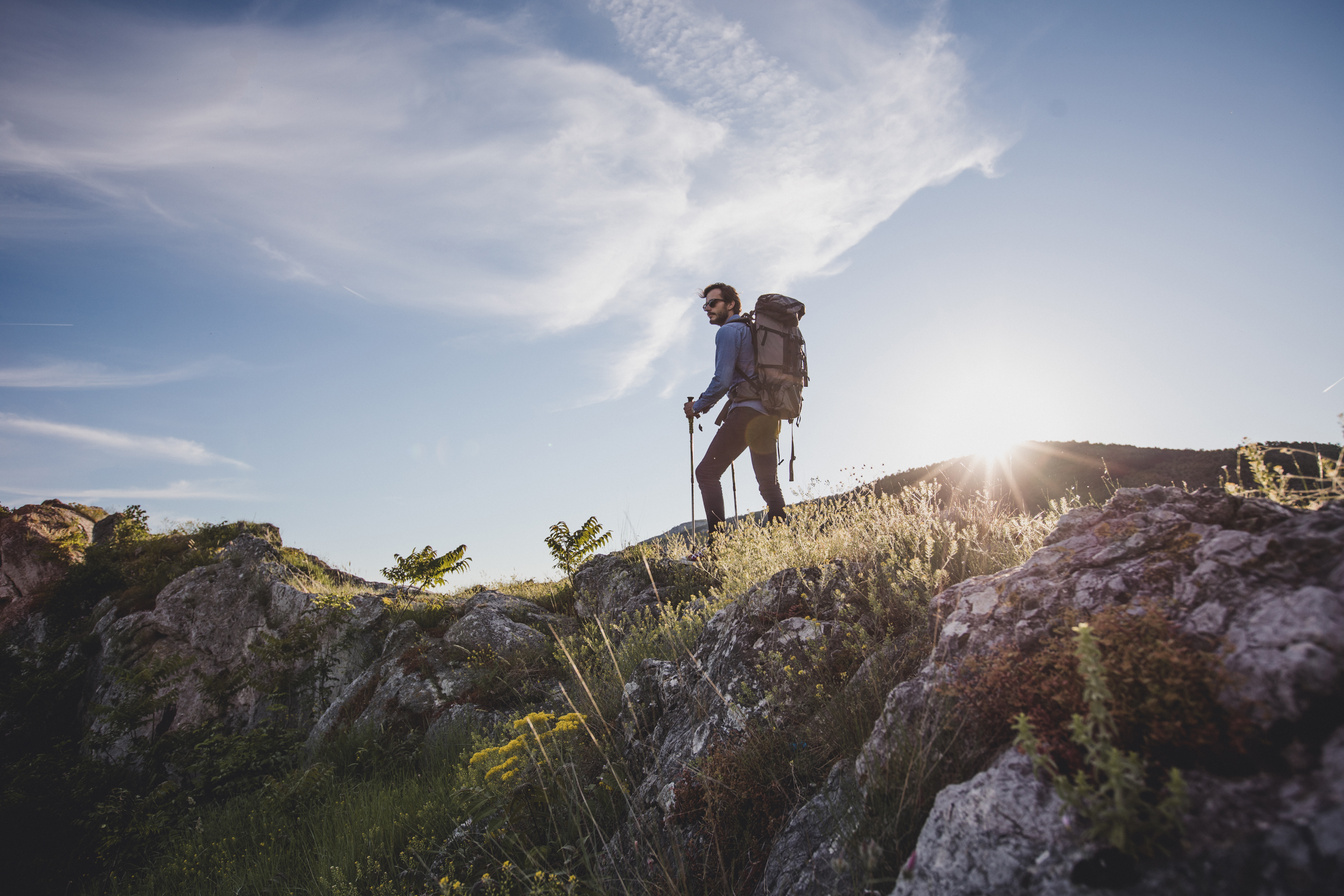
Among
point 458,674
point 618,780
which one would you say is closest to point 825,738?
point 618,780

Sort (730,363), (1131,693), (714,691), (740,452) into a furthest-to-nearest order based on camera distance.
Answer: (740,452), (730,363), (714,691), (1131,693)

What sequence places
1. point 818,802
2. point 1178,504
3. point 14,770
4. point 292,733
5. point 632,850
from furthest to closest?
point 14,770, point 292,733, point 632,850, point 818,802, point 1178,504

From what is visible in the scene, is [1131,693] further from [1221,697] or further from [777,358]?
[777,358]

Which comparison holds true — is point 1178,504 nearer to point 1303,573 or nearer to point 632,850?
point 1303,573

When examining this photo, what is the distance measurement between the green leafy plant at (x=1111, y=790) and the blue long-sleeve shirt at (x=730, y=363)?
536 cm

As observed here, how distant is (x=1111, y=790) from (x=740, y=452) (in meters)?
5.51

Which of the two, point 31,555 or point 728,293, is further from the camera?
point 31,555

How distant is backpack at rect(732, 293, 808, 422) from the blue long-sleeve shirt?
0.08 m

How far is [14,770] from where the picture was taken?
7.35 metres

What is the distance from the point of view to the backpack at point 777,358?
660cm

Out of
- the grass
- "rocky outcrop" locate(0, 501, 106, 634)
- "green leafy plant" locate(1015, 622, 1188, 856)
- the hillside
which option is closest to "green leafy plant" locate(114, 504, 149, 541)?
"rocky outcrop" locate(0, 501, 106, 634)

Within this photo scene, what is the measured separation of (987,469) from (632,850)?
4.77 metres

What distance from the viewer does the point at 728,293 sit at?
7137 millimetres

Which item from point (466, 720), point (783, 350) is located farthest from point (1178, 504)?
point (466, 720)
